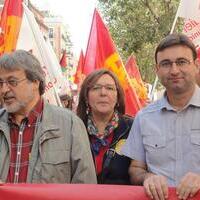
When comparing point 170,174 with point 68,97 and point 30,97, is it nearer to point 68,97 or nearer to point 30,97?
point 30,97

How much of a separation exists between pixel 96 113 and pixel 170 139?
3.47 ft

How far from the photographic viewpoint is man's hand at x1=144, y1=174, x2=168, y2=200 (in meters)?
2.87

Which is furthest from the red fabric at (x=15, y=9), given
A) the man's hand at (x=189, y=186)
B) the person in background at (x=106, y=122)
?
the man's hand at (x=189, y=186)

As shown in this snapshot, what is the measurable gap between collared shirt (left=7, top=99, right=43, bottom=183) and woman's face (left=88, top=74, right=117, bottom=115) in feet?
2.57

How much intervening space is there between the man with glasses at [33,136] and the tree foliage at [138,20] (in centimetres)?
1338

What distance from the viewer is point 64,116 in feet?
11.4

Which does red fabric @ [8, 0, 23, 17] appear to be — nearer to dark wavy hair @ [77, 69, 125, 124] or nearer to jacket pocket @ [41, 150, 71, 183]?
dark wavy hair @ [77, 69, 125, 124]

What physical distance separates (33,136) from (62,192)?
455 mm

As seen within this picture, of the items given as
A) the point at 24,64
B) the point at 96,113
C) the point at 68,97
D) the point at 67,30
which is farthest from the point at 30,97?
the point at 67,30

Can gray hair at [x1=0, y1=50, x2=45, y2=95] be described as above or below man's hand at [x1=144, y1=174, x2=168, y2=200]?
above

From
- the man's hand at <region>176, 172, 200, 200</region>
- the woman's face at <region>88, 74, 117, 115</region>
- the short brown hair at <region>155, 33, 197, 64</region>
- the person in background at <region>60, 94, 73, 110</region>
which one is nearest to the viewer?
the man's hand at <region>176, 172, 200, 200</region>

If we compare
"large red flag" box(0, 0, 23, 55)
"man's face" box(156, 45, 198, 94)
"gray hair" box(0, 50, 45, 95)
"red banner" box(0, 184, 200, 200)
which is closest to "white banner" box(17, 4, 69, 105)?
"large red flag" box(0, 0, 23, 55)

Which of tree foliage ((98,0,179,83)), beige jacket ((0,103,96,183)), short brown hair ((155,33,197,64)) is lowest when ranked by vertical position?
beige jacket ((0,103,96,183))

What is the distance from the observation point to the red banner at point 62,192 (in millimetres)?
3092
